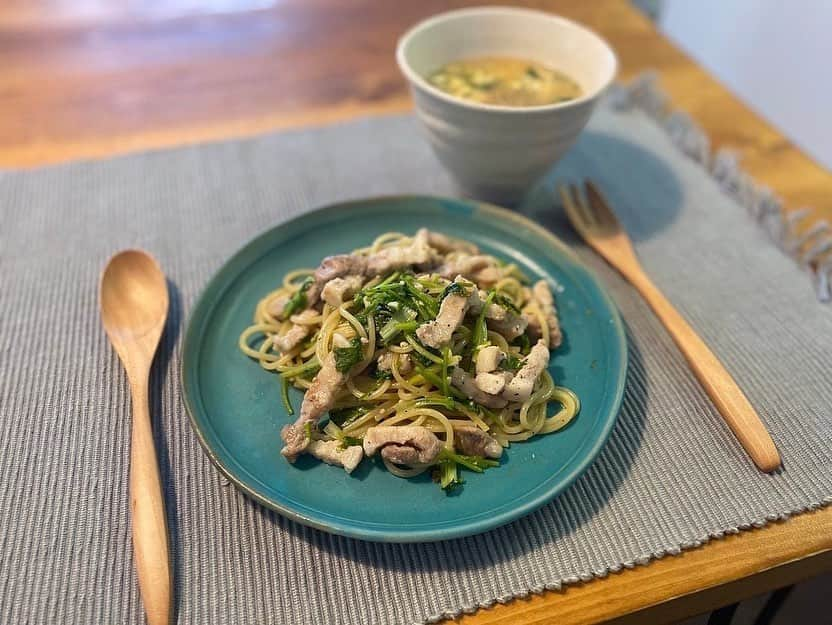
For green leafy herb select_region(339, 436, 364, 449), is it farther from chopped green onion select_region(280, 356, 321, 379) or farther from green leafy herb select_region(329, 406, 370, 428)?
chopped green onion select_region(280, 356, 321, 379)

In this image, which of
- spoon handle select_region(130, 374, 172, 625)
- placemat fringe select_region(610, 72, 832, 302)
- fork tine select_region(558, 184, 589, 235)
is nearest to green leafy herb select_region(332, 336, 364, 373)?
spoon handle select_region(130, 374, 172, 625)

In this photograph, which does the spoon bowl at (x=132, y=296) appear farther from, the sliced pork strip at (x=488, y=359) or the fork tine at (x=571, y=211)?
the fork tine at (x=571, y=211)

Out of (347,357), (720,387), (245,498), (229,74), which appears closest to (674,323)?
(720,387)

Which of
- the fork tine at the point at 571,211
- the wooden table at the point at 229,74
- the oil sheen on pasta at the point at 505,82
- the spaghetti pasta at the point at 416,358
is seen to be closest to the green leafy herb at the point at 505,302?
the spaghetti pasta at the point at 416,358

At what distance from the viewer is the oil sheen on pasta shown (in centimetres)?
172

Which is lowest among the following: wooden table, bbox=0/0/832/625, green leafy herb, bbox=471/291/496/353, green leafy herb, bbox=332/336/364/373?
wooden table, bbox=0/0/832/625

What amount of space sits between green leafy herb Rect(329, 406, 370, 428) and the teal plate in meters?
0.07

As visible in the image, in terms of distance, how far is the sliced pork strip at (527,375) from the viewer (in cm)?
119

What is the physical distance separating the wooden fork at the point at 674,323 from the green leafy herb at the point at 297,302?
0.72 m

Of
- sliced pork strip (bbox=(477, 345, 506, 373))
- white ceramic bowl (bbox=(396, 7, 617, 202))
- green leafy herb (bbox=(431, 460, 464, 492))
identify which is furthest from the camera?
white ceramic bowl (bbox=(396, 7, 617, 202))

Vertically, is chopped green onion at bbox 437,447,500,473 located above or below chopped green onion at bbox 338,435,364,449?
above

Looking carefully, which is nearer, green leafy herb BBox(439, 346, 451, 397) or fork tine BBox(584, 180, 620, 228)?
green leafy herb BBox(439, 346, 451, 397)

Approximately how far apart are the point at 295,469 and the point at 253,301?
0.44 metres

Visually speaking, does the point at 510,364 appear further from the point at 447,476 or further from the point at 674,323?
the point at 674,323
